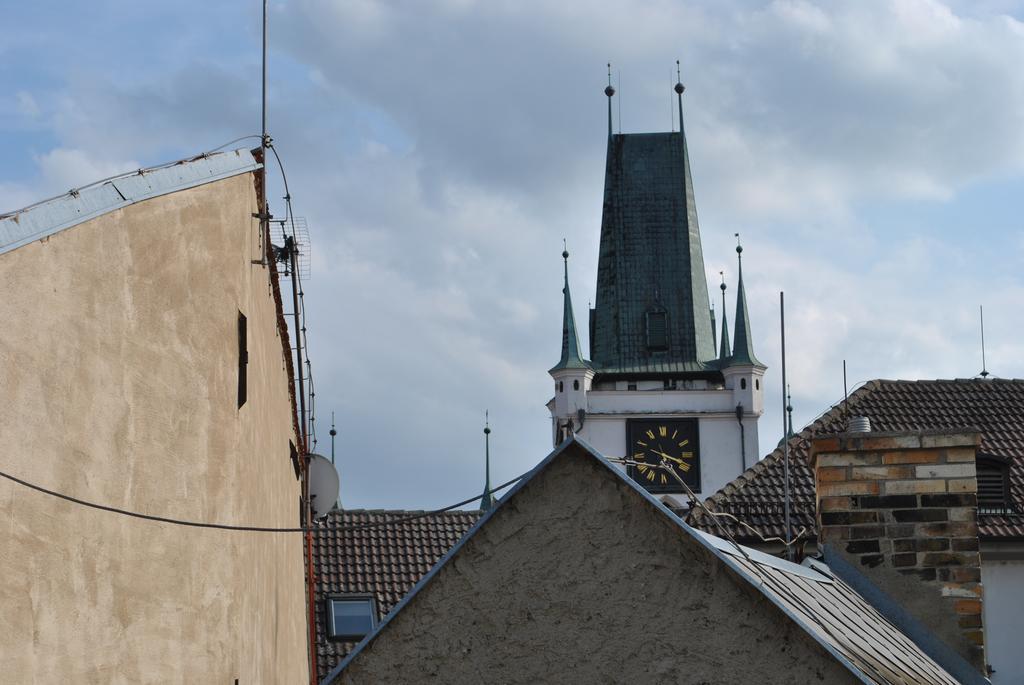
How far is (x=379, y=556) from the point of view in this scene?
27.6 metres

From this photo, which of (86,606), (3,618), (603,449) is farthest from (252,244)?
(603,449)

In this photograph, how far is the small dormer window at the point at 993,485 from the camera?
2466 cm

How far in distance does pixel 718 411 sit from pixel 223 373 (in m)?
67.2

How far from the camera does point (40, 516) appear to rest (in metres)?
6.96

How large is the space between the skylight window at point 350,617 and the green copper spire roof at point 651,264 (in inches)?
2056

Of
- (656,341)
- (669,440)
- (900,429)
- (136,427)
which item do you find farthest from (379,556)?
(656,341)

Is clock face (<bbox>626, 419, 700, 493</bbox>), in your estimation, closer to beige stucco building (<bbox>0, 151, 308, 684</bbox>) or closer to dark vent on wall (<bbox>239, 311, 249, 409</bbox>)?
beige stucco building (<bbox>0, 151, 308, 684</bbox>)

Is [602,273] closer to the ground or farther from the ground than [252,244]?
farther from the ground

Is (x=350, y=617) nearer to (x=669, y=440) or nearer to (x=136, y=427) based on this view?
(x=136, y=427)

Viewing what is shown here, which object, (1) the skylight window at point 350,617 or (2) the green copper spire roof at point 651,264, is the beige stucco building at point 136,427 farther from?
(2) the green copper spire roof at point 651,264

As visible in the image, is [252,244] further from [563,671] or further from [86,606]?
[563,671]

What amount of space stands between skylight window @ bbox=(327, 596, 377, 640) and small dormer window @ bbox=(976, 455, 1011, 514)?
8.70 m

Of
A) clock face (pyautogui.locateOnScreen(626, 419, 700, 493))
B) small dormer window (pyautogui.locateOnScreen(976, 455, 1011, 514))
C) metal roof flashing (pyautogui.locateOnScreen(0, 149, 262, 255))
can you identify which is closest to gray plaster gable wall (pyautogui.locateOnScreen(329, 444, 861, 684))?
metal roof flashing (pyautogui.locateOnScreen(0, 149, 262, 255))

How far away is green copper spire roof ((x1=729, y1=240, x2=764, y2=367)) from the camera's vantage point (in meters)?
77.4
